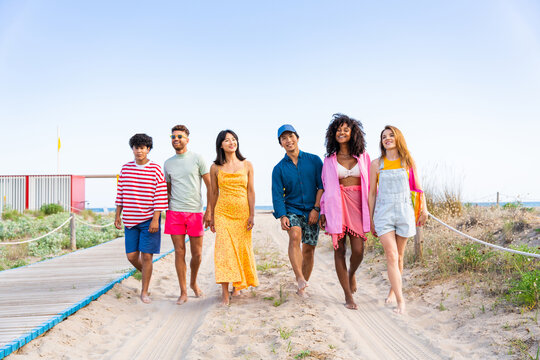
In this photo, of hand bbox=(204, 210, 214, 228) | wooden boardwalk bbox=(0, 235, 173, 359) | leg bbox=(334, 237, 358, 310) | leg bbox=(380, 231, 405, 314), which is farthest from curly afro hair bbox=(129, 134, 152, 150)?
leg bbox=(380, 231, 405, 314)

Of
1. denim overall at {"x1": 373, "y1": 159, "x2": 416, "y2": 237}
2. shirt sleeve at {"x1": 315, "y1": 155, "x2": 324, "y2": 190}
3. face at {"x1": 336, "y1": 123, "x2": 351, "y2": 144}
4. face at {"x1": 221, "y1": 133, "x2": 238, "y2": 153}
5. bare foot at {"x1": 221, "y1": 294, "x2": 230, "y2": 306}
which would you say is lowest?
bare foot at {"x1": 221, "y1": 294, "x2": 230, "y2": 306}

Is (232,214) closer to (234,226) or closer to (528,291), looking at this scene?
(234,226)

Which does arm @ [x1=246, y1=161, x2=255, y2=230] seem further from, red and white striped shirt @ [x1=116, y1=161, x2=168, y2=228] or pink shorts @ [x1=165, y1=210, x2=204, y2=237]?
red and white striped shirt @ [x1=116, y1=161, x2=168, y2=228]

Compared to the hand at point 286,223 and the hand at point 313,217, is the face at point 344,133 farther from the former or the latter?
the hand at point 286,223

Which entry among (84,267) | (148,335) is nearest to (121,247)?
(84,267)

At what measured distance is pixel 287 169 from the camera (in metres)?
5.01

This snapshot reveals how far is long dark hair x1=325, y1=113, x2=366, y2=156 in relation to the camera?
477 cm

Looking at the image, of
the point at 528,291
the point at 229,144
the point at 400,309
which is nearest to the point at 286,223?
A: the point at 229,144

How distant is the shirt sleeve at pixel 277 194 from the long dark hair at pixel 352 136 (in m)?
0.68

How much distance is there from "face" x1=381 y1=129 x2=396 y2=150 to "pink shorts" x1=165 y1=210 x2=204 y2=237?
2.48 m

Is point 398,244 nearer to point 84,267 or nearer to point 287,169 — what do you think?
point 287,169

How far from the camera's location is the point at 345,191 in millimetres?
4766

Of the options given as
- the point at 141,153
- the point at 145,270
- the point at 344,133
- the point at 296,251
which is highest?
the point at 344,133

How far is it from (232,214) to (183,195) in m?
0.73
